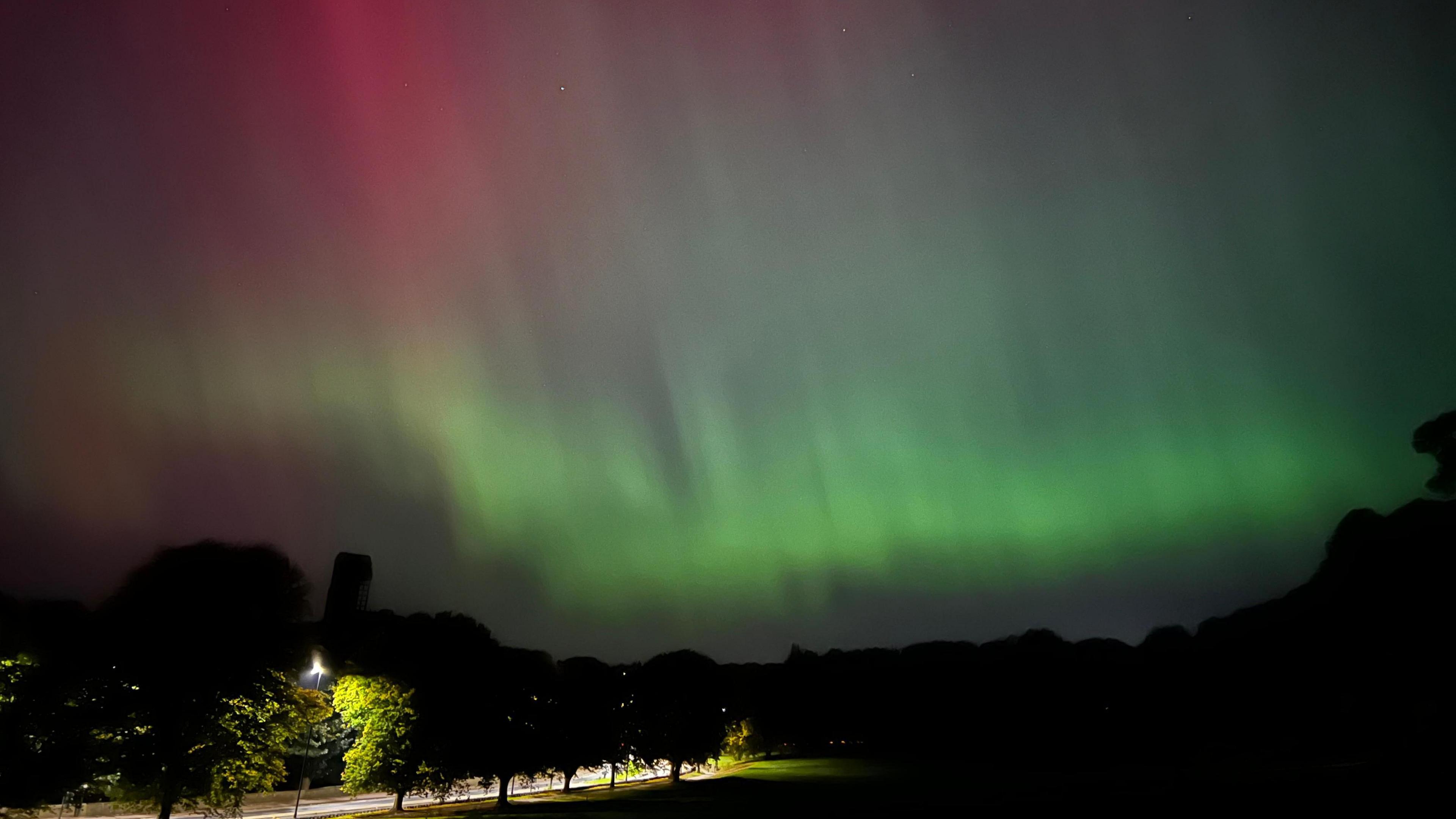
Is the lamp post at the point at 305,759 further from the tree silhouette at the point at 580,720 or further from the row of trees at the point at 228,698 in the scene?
the tree silhouette at the point at 580,720

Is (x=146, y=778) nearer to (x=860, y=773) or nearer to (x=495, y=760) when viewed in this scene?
(x=495, y=760)

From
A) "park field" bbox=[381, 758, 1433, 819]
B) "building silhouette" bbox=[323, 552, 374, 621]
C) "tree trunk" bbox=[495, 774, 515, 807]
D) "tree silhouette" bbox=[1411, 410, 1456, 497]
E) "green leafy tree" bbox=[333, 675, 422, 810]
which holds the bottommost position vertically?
"park field" bbox=[381, 758, 1433, 819]

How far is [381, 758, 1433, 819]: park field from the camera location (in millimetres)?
45531

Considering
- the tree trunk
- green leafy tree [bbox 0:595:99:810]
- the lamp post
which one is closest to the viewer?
green leafy tree [bbox 0:595:99:810]

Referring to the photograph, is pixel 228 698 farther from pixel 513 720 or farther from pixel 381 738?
pixel 513 720

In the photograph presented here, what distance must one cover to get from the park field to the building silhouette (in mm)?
101061

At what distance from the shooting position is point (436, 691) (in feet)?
177

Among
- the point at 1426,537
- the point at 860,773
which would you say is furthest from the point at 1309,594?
the point at 860,773

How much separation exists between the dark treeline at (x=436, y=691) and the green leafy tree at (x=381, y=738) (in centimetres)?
12

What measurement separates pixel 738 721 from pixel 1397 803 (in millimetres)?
98458

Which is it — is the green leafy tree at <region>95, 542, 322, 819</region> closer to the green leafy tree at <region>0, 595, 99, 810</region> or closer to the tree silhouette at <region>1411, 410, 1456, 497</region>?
the green leafy tree at <region>0, 595, 99, 810</region>

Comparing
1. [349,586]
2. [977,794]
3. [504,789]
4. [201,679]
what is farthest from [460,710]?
[349,586]

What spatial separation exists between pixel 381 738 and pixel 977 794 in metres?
42.6

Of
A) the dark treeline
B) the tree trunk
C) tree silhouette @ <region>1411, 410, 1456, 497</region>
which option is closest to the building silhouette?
the dark treeline
